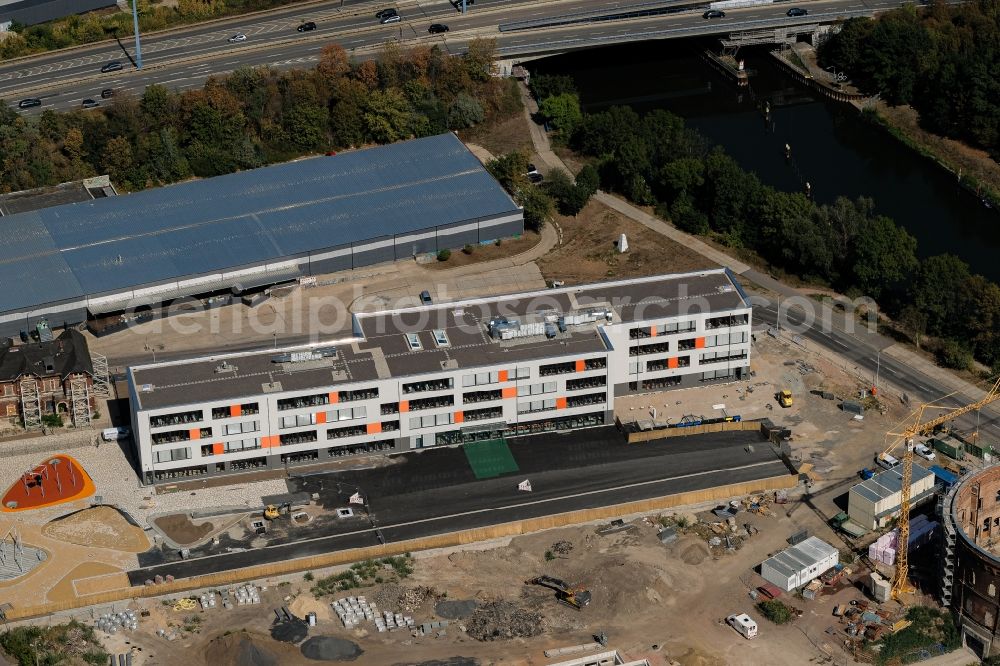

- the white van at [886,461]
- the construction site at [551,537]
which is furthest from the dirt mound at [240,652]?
the white van at [886,461]

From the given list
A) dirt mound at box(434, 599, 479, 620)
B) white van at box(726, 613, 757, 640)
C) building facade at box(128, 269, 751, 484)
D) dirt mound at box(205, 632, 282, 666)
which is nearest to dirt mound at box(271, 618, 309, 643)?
dirt mound at box(205, 632, 282, 666)

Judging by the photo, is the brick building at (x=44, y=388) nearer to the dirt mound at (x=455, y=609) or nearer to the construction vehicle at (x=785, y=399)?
the dirt mound at (x=455, y=609)

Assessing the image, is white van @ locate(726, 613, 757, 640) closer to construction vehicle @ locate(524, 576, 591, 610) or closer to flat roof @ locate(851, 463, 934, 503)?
construction vehicle @ locate(524, 576, 591, 610)

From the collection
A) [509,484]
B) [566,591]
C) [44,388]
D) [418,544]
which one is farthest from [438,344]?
[44,388]

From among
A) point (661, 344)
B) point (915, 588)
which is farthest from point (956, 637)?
point (661, 344)

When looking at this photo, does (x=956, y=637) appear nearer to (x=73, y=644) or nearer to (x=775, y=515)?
(x=775, y=515)

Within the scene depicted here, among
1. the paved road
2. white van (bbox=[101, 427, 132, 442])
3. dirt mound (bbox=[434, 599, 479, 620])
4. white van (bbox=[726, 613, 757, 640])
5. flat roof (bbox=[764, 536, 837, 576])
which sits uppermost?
white van (bbox=[101, 427, 132, 442])

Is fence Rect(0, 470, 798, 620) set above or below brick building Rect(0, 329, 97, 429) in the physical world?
below
